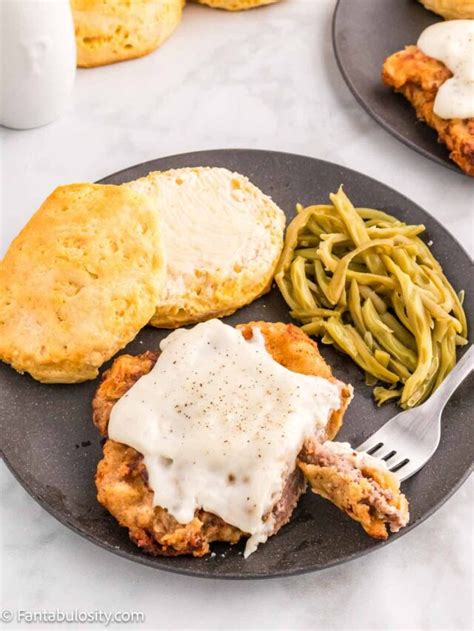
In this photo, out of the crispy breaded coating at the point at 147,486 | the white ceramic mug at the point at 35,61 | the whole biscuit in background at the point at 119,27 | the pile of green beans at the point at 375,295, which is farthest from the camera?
the whole biscuit in background at the point at 119,27

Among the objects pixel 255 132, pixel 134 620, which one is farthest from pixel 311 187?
pixel 134 620

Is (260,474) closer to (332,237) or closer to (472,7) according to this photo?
A: (332,237)

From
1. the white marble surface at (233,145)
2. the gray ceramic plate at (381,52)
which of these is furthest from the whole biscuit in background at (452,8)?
the white marble surface at (233,145)

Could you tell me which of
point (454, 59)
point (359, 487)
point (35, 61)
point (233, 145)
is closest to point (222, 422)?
point (359, 487)

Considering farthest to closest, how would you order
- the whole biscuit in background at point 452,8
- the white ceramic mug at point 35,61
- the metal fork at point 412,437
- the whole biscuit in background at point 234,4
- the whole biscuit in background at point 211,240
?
1. the whole biscuit in background at point 234,4
2. the whole biscuit in background at point 452,8
3. the white ceramic mug at point 35,61
4. the whole biscuit in background at point 211,240
5. the metal fork at point 412,437

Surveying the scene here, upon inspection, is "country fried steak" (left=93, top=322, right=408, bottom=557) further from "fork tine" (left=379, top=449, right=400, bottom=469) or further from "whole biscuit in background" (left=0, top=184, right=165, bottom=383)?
"whole biscuit in background" (left=0, top=184, right=165, bottom=383)

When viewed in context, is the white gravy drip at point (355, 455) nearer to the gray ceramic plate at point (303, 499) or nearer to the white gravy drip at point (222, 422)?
the white gravy drip at point (222, 422)
